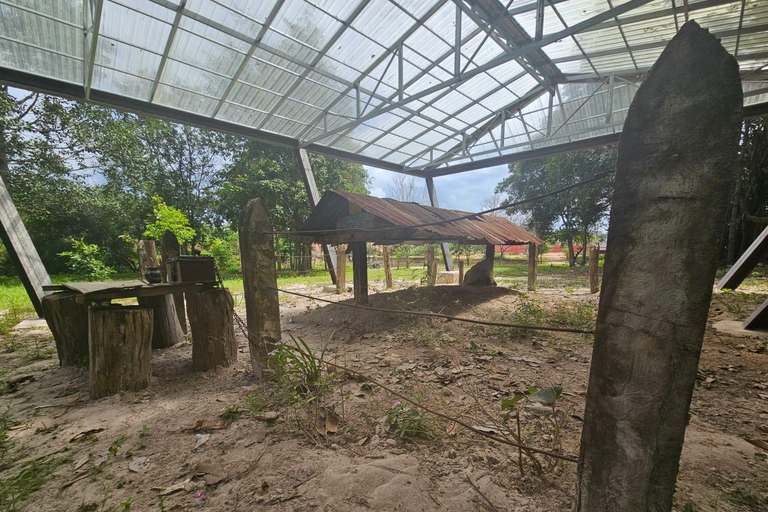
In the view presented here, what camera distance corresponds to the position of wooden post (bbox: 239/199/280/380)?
9.84 ft

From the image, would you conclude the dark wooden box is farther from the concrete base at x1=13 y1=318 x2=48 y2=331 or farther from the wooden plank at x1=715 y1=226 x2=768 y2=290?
the wooden plank at x1=715 y1=226 x2=768 y2=290

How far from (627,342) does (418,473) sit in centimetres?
131

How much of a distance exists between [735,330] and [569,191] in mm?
17640

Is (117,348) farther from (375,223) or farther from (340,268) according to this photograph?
(340,268)

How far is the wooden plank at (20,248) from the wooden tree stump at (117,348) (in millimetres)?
4646

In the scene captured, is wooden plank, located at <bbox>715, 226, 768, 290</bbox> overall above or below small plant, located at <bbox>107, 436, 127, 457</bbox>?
above

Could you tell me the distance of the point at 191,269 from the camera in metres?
3.23

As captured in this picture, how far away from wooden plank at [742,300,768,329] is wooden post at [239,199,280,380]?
619 cm

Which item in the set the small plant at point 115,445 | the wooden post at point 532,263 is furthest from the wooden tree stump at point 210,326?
the wooden post at point 532,263

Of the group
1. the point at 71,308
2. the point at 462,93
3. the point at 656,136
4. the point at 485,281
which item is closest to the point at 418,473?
the point at 656,136

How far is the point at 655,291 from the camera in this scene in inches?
37.8

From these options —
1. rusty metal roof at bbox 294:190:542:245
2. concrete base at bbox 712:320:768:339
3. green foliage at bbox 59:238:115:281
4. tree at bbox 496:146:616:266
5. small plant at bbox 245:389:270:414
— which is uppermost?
tree at bbox 496:146:616:266

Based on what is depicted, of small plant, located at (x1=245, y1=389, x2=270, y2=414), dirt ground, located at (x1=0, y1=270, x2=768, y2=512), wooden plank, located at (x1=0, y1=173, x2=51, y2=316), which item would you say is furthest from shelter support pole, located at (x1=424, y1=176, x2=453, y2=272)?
wooden plank, located at (x1=0, y1=173, x2=51, y2=316)

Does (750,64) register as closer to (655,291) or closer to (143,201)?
(655,291)
